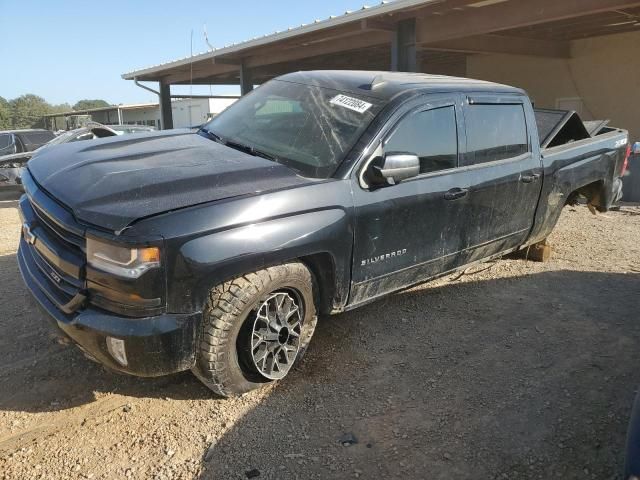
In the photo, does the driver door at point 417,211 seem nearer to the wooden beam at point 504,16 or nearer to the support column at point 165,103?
the wooden beam at point 504,16

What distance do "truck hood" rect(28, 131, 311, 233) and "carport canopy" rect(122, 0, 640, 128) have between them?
601 centimetres

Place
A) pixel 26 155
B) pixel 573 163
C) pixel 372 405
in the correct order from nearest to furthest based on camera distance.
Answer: pixel 372 405 < pixel 573 163 < pixel 26 155

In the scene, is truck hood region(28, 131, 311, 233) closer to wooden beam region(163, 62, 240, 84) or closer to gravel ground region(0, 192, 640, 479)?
gravel ground region(0, 192, 640, 479)

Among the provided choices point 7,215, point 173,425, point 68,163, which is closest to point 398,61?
point 7,215

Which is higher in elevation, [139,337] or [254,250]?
[254,250]

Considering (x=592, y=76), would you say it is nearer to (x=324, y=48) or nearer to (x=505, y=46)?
(x=505, y=46)

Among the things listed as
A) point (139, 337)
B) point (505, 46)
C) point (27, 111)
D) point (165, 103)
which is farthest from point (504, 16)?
point (27, 111)

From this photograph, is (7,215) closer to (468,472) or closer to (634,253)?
(468,472)

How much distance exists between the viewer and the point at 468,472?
99.8 inches

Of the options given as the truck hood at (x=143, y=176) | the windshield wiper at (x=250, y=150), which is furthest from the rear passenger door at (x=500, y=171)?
the truck hood at (x=143, y=176)

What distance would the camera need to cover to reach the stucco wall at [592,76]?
12.5 metres

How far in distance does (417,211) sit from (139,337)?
1962 millimetres

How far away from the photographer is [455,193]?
378cm

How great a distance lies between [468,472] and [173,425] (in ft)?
5.06
